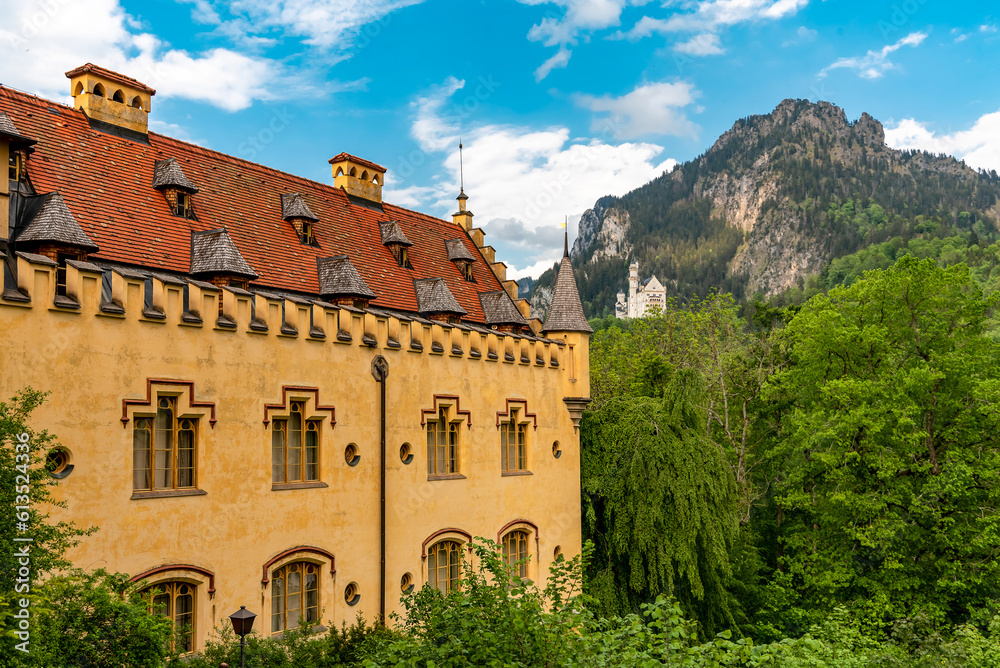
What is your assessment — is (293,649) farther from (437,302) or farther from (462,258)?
(462,258)

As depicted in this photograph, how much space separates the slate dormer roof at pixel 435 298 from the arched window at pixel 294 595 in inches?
347

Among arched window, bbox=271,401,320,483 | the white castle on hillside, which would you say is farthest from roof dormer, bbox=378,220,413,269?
the white castle on hillside

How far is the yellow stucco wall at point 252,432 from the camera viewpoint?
12695 mm

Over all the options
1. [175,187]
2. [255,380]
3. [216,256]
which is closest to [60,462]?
[255,380]

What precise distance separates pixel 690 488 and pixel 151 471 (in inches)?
601

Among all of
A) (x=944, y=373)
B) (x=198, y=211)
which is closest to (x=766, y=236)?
(x=944, y=373)

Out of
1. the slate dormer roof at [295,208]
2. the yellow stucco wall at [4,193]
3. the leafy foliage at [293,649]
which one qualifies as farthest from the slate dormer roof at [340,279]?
the leafy foliage at [293,649]

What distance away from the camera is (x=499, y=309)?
2583 centimetres

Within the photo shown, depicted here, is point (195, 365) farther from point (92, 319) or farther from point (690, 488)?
point (690, 488)

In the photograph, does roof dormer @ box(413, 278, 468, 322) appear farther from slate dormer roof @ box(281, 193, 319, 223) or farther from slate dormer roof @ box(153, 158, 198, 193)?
slate dormer roof @ box(153, 158, 198, 193)

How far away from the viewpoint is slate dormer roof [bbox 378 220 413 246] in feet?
80.1

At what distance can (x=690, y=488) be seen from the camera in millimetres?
22562

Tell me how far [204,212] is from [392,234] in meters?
6.68

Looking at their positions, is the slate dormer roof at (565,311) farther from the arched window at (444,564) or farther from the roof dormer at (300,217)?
the arched window at (444,564)
